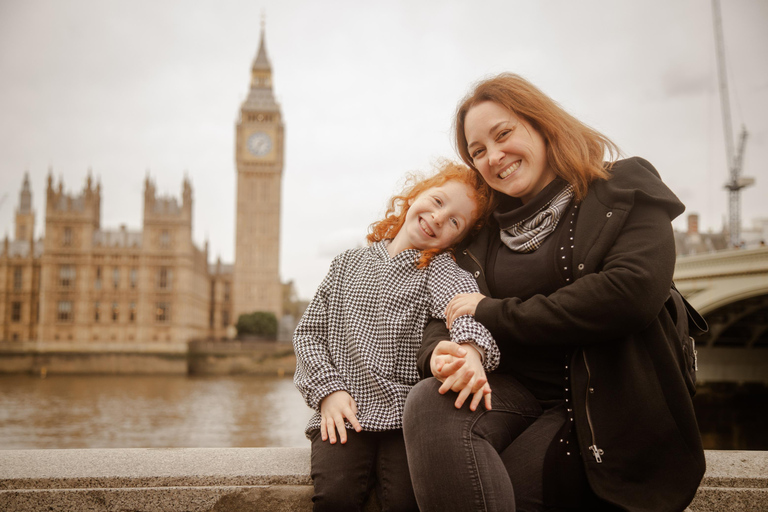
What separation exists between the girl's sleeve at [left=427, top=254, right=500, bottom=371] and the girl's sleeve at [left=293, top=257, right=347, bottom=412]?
13.1 inches

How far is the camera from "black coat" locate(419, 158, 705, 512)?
1.29 metres

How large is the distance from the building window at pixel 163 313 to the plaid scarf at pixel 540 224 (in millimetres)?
36246

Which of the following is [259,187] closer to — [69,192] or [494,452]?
[69,192]

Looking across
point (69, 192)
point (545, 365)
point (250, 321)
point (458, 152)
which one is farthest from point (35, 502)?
point (69, 192)

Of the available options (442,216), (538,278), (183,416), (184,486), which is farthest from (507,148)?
(183,416)

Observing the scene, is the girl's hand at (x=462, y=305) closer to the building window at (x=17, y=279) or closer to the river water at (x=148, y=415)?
the river water at (x=148, y=415)

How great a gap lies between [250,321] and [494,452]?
37.1m

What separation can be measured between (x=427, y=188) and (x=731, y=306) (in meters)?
14.1

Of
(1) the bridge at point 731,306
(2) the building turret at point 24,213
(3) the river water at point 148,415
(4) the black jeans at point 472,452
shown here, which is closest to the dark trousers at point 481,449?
(4) the black jeans at point 472,452

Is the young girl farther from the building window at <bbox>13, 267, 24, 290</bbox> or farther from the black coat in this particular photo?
the building window at <bbox>13, 267, 24, 290</bbox>

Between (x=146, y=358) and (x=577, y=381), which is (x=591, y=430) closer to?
(x=577, y=381)

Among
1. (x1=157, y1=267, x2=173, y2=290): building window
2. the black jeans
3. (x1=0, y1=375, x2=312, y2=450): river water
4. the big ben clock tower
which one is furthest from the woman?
the big ben clock tower

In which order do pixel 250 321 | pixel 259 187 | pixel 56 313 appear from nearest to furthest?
pixel 56 313, pixel 250 321, pixel 259 187

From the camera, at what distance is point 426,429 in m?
1.27
